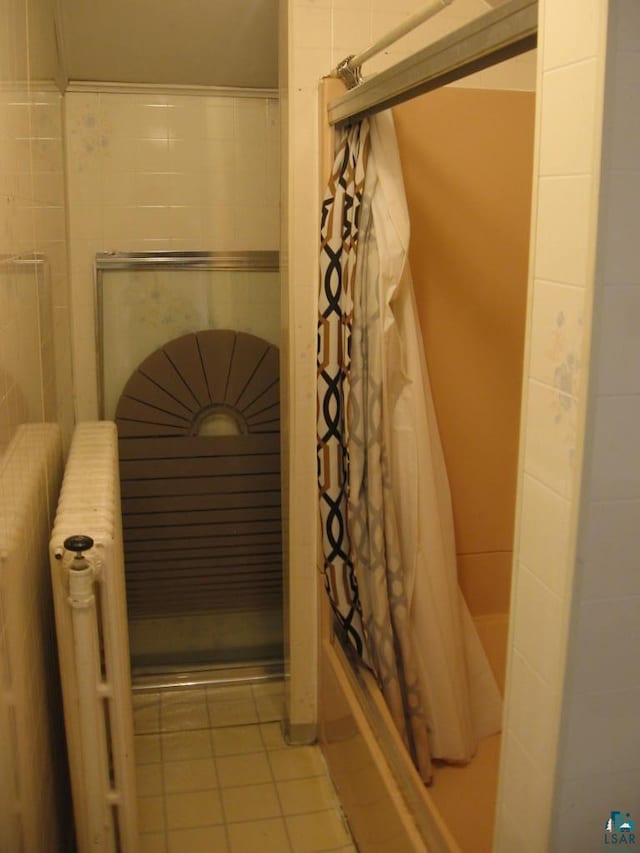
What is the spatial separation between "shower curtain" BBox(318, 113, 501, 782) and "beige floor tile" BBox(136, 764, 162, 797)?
75cm

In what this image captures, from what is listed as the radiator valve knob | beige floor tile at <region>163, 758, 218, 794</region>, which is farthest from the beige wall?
the radiator valve knob

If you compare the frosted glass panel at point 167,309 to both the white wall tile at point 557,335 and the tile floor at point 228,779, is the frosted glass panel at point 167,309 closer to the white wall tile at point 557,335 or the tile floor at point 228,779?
the tile floor at point 228,779

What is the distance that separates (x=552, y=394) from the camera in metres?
1.06

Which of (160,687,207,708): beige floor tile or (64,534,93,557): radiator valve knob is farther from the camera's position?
(160,687,207,708): beige floor tile

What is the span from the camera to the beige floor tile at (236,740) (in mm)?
2572

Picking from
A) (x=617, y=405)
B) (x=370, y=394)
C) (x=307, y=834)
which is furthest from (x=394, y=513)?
(x=617, y=405)

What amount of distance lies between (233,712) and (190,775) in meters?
0.33

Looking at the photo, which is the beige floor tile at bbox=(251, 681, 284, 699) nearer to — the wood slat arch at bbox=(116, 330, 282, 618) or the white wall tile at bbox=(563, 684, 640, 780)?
the wood slat arch at bbox=(116, 330, 282, 618)

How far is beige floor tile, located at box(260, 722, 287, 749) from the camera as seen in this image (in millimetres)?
2600

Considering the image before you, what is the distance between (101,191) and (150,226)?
0.18 metres

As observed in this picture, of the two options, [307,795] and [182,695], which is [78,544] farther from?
[182,695]

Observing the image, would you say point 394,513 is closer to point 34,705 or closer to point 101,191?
point 34,705

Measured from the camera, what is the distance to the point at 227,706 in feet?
9.15

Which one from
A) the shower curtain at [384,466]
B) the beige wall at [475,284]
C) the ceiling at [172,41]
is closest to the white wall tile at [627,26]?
the shower curtain at [384,466]
